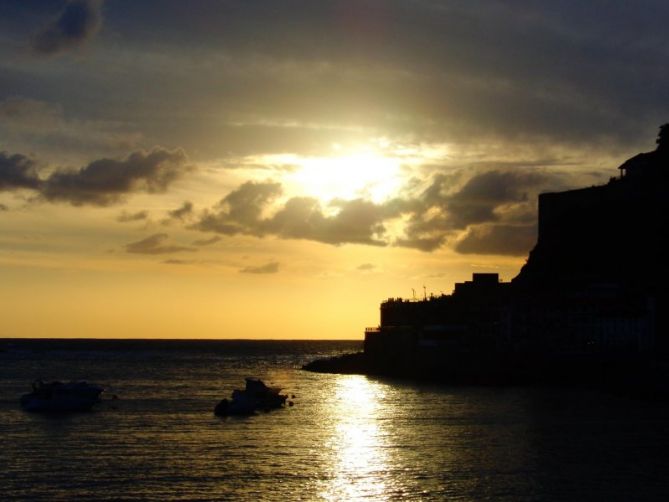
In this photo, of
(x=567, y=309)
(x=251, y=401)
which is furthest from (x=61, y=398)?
(x=567, y=309)

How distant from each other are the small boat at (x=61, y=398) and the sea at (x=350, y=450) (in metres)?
1.81

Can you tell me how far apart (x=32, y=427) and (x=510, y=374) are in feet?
251

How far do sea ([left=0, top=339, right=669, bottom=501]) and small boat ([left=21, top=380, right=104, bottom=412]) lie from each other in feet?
5.95

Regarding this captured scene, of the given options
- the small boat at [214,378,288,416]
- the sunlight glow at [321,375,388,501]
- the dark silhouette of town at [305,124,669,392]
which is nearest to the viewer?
the sunlight glow at [321,375,388,501]

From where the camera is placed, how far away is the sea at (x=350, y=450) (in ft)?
176

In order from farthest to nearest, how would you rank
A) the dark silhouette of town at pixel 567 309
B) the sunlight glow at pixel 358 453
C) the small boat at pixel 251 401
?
the dark silhouette of town at pixel 567 309, the small boat at pixel 251 401, the sunlight glow at pixel 358 453

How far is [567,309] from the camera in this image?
511 feet

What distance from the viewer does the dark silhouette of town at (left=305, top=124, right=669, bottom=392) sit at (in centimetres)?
14612

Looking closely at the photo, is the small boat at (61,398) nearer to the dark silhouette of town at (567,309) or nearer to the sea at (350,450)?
the sea at (350,450)

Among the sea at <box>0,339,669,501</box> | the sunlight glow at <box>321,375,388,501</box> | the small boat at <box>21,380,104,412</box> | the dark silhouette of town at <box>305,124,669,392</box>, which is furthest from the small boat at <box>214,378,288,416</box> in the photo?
the dark silhouette of town at <box>305,124,669,392</box>

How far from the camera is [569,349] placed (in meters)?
153

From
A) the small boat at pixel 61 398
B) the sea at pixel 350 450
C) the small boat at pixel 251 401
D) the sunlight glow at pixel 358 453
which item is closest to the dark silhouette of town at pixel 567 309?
the sea at pixel 350 450

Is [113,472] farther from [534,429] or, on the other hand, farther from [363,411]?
[363,411]

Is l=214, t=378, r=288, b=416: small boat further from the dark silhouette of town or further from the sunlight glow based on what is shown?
the dark silhouette of town
